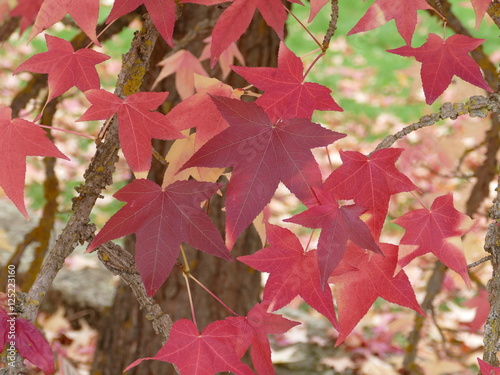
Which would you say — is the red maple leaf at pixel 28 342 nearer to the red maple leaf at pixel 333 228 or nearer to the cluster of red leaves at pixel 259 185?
the cluster of red leaves at pixel 259 185

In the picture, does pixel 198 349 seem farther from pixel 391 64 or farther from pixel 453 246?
pixel 391 64

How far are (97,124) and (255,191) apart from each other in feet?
9.32

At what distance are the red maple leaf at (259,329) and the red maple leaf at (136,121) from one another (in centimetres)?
22

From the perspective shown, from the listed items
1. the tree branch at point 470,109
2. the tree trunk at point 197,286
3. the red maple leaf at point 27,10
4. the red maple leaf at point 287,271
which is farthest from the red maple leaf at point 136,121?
the tree trunk at point 197,286

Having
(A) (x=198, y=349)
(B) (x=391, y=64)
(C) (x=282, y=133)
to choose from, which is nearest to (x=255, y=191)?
(C) (x=282, y=133)

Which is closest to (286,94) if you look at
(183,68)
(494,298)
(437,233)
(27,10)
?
(437,233)

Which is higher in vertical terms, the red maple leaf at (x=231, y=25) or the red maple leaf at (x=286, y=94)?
the red maple leaf at (x=231, y=25)

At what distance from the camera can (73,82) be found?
68 cm

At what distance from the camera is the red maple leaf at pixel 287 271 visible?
0.62 m

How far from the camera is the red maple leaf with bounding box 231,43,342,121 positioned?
0.62m

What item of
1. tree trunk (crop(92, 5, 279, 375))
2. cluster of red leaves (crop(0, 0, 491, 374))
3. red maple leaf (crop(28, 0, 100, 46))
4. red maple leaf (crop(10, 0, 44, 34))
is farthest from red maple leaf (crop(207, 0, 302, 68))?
tree trunk (crop(92, 5, 279, 375))

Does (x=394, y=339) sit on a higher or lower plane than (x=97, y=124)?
lower

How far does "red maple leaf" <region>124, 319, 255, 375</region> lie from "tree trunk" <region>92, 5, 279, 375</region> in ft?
2.44

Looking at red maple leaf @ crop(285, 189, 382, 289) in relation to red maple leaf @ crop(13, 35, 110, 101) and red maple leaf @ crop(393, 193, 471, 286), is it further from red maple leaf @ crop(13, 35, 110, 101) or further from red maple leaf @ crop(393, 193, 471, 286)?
red maple leaf @ crop(13, 35, 110, 101)
